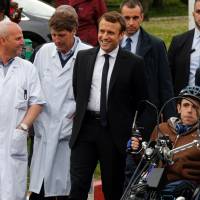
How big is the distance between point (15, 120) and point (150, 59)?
1663 mm

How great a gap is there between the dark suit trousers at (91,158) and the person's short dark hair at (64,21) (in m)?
0.94

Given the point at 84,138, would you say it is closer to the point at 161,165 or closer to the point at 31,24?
the point at 161,165

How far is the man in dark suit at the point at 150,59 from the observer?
9.41 metres

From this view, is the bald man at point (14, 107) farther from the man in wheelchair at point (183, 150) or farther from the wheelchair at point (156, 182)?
the wheelchair at point (156, 182)

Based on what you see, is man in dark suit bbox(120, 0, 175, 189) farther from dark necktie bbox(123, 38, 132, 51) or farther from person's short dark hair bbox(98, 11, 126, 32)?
person's short dark hair bbox(98, 11, 126, 32)

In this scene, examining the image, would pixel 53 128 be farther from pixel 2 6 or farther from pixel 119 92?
pixel 2 6

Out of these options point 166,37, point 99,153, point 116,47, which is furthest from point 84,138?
point 166,37

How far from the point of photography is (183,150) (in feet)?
23.9

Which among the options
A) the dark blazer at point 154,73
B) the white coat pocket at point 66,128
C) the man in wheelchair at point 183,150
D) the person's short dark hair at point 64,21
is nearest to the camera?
the man in wheelchair at point 183,150

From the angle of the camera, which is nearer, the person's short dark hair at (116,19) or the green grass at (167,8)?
the person's short dark hair at (116,19)

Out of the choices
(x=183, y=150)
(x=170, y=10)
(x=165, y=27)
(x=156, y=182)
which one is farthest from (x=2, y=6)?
(x=170, y=10)

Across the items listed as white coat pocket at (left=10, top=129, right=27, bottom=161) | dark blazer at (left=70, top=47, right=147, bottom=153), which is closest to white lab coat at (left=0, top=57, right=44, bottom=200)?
white coat pocket at (left=10, top=129, right=27, bottom=161)

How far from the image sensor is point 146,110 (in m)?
9.39

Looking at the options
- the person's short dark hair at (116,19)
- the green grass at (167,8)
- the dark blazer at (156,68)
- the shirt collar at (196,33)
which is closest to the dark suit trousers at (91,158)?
the person's short dark hair at (116,19)
